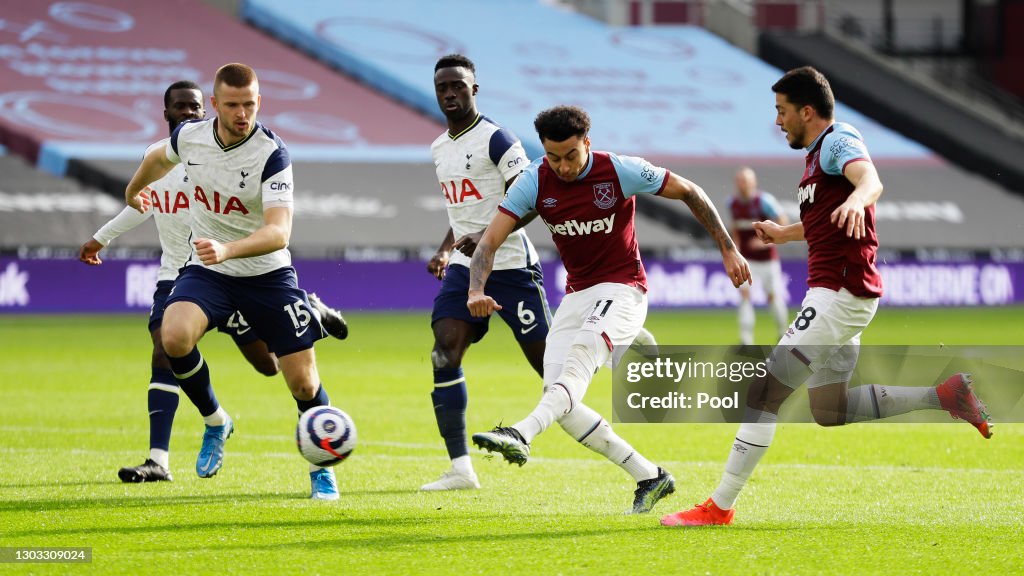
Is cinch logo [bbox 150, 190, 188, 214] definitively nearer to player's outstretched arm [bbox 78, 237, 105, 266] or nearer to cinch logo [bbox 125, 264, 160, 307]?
player's outstretched arm [bbox 78, 237, 105, 266]

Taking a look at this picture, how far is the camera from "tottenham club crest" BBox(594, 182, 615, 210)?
283 inches

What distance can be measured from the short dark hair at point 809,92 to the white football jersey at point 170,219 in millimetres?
3901

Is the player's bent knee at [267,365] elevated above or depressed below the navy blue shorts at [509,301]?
below

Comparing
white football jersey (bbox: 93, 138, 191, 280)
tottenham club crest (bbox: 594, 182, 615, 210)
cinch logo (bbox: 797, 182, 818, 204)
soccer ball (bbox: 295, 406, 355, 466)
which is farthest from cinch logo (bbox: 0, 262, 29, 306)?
cinch logo (bbox: 797, 182, 818, 204)

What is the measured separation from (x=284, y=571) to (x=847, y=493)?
360 cm

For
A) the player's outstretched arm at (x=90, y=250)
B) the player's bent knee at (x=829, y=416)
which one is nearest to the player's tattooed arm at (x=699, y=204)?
the player's bent knee at (x=829, y=416)

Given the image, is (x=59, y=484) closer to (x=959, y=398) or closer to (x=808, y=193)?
(x=808, y=193)

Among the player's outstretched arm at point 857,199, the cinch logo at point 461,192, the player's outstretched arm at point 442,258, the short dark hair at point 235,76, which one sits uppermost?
the short dark hair at point 235,76

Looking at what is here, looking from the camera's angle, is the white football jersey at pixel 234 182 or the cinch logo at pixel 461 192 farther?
the cinch logo at pixel 461 192

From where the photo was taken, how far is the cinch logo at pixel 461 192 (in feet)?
28.1

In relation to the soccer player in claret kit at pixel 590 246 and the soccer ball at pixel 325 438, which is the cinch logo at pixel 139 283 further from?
the soccer player in claret kit at pixel 590 246

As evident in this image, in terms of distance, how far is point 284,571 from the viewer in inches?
221

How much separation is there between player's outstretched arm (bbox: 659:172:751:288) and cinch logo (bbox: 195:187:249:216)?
7.26ft

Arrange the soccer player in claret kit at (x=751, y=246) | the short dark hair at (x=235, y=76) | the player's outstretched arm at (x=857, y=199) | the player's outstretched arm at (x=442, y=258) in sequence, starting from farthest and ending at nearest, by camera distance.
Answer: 1. the soccer player in claret kit at (x=751, y=246)
2. the player's outstretched arm at (x=442, y=258)
3. the short dark hair at (x=235, y=76)
4. the player's outstretched arm at (x=857, y=199)
